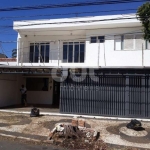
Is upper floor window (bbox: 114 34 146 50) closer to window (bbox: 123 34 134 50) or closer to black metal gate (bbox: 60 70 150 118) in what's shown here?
window (bbox: 123 34 134 50)

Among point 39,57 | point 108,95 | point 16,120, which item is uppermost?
point 39,57

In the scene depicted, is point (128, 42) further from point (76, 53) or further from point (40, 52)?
point (40, 52)

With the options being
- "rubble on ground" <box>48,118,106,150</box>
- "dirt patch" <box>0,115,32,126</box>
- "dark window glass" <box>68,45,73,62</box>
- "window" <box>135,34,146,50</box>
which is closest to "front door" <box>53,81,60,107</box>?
"dark window glass" <box>68,45,73,62</box>

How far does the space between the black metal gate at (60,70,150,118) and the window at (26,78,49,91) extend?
580 cm

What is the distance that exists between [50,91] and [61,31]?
5158 mm

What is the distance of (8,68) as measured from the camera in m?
15.7

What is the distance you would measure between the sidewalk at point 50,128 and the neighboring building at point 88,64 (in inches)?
57.7

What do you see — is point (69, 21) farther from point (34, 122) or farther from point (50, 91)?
point (34, 122)

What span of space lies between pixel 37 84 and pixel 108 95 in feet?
27.3

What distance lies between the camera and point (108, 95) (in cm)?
1376

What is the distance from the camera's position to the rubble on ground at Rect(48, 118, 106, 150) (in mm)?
8500

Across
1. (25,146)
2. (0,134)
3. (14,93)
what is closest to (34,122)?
(0,134)

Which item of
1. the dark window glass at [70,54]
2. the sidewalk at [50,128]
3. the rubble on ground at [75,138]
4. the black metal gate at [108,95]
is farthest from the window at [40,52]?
the rubble on ground at [75,138]

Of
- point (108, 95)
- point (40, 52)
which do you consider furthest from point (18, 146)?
point (40, 52)
